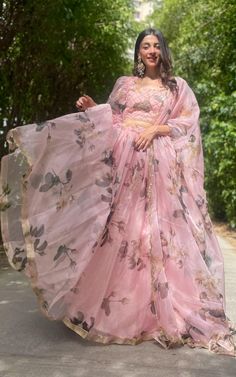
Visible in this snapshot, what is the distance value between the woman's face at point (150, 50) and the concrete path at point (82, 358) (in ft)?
6.01

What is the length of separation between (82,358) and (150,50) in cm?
203

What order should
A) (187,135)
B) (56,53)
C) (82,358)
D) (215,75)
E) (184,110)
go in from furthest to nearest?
(215,75) < (56,53) < (184,110) < (187,135) < (82,358)

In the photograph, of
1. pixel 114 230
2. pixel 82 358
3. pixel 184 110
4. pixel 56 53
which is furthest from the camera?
pixel 56 53

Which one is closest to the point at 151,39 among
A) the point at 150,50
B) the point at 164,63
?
the point at 150,50

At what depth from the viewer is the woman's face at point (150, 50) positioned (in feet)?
12.4

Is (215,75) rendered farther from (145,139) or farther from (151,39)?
(145,139)

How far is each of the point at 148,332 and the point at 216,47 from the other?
9494 millimetres

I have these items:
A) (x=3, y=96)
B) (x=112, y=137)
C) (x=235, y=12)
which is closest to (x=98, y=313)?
(x=112, y=137)

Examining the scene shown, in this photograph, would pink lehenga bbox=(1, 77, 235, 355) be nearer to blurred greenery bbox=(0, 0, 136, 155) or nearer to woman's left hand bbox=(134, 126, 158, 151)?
woman's left hand bbox=(134, 126, 158, 151)

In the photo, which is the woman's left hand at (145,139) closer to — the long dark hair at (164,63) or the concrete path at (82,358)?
the long dark hair at (164,63)

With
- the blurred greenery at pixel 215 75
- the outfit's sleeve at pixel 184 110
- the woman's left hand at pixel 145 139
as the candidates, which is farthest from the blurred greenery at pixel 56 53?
the woman's left hand at pixel 145 139

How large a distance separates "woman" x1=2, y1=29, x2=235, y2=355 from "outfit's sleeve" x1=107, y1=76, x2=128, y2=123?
97 millimetres

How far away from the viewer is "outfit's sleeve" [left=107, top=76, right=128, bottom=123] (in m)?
3.81

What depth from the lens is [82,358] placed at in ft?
10.2
